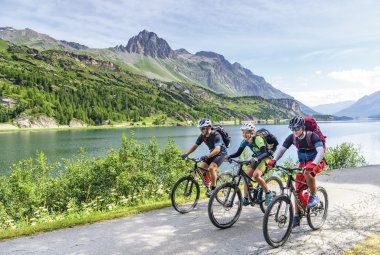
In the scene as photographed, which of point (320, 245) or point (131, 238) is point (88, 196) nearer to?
point (131, 238)

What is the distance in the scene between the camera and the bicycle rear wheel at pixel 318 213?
34.1 feet

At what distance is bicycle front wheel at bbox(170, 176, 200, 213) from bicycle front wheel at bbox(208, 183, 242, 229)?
2310 millimetres

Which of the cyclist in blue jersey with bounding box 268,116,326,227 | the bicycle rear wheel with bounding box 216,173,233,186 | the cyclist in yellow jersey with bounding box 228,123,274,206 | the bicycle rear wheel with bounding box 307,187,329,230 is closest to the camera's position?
the cyclist in blue jersey with bounding box 268,116,326,227

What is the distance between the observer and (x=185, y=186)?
1288 centimetres

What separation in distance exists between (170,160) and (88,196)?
22.5 ft

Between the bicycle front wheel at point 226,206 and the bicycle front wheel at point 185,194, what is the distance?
2.31 m

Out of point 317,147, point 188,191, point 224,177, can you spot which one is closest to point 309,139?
point 317,147

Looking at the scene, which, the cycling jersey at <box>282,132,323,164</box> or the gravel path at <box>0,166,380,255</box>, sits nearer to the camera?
the gravel path at <box>0,166,380,255</box>

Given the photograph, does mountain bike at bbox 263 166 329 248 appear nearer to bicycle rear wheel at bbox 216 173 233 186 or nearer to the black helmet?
the black helmet

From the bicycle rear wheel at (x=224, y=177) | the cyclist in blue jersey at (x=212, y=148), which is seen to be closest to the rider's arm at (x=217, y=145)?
the cyclist in blue jersey at (x=212, y=148)

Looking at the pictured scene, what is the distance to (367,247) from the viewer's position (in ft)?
29.5

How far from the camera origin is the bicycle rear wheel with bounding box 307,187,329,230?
10.4 metres

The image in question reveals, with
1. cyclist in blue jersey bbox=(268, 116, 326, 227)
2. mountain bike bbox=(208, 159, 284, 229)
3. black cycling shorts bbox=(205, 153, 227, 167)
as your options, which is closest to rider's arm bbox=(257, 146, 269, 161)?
mountain bike bbox=(208, 159, 284, 229)

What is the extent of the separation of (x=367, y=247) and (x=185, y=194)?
21.9 ft
